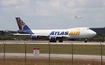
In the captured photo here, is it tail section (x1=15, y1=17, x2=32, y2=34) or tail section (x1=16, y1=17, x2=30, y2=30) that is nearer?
tail section (x1=15, y1=17, x2=32, y2=34)

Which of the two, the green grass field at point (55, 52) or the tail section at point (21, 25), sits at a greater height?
the tail section at point (21, 25)

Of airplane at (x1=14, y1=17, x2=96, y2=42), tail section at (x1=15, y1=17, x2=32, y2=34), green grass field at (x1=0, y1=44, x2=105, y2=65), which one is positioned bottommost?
green grass field at (x1=0, y1=44, x2=105, y2=65)

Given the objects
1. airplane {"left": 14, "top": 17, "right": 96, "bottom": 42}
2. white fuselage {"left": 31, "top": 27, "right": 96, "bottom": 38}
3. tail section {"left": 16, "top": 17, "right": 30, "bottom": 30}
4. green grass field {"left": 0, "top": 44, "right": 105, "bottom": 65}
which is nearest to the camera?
green grass field {"left": 0, "top": 44, "right": 105, "bottom": 65}

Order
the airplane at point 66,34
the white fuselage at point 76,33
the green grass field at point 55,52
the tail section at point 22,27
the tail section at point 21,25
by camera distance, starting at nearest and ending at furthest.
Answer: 1. the green grass field at point 55,52
2. the airplane at point 66,34
3. the white fuselage at point 76,33
4. the tail section at point 22,27
5. the tail section at point 21,25

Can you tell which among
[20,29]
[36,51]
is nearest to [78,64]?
[36,51]

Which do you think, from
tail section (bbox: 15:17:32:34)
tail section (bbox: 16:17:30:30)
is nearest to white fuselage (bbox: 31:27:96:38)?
tail section (bbox: 15:17:32:34)

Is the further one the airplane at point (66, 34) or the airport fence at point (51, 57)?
the airplane at point (66, 34)

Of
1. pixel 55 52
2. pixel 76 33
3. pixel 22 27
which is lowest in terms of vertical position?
pixel 55 52

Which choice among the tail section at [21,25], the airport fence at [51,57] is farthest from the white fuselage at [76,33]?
the airport fence at [51,57]

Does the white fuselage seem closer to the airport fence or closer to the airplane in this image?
the airplane

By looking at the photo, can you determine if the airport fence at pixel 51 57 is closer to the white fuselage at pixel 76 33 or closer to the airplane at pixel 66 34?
the airplane at pixel 66 34

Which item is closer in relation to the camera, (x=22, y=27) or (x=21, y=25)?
(x=22, y=27)

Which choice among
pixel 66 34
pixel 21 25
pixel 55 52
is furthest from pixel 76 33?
pixel 55 52

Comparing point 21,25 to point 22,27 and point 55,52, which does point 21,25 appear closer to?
point 22,27
